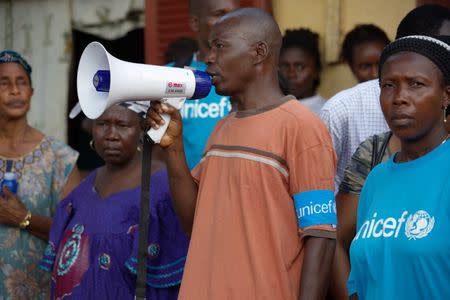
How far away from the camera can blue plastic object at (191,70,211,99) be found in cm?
394

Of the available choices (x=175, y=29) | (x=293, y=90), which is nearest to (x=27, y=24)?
(x=175, y=29)

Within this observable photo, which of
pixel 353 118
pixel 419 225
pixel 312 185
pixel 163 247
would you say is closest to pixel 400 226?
pixel 419 225

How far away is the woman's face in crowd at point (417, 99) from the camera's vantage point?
323cm

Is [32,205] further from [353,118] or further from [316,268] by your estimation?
[316,268]

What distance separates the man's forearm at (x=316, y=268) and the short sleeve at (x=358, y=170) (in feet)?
1.14

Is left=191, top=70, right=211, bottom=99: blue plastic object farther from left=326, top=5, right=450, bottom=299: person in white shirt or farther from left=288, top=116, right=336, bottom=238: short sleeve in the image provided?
left=326, top=5, right=450, bottom=299: person in white shirt

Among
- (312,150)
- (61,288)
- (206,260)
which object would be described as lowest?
(61,288)

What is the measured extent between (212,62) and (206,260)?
77cm

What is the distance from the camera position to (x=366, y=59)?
605 cm

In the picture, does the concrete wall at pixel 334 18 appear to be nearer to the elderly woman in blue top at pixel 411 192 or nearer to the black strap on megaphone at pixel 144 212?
the black strap on megaphone at pixel 144 212

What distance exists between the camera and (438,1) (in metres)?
6.28

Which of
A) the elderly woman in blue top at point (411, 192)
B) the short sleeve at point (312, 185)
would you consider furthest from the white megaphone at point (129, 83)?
the elderly woman in blue top at point (411, 192)

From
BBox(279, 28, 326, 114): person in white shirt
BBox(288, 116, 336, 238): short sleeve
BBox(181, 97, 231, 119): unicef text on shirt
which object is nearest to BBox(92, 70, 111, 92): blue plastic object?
BBox(288, 116, 336, 238): short sleeve

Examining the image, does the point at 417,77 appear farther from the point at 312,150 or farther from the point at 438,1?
the point at 438,1
